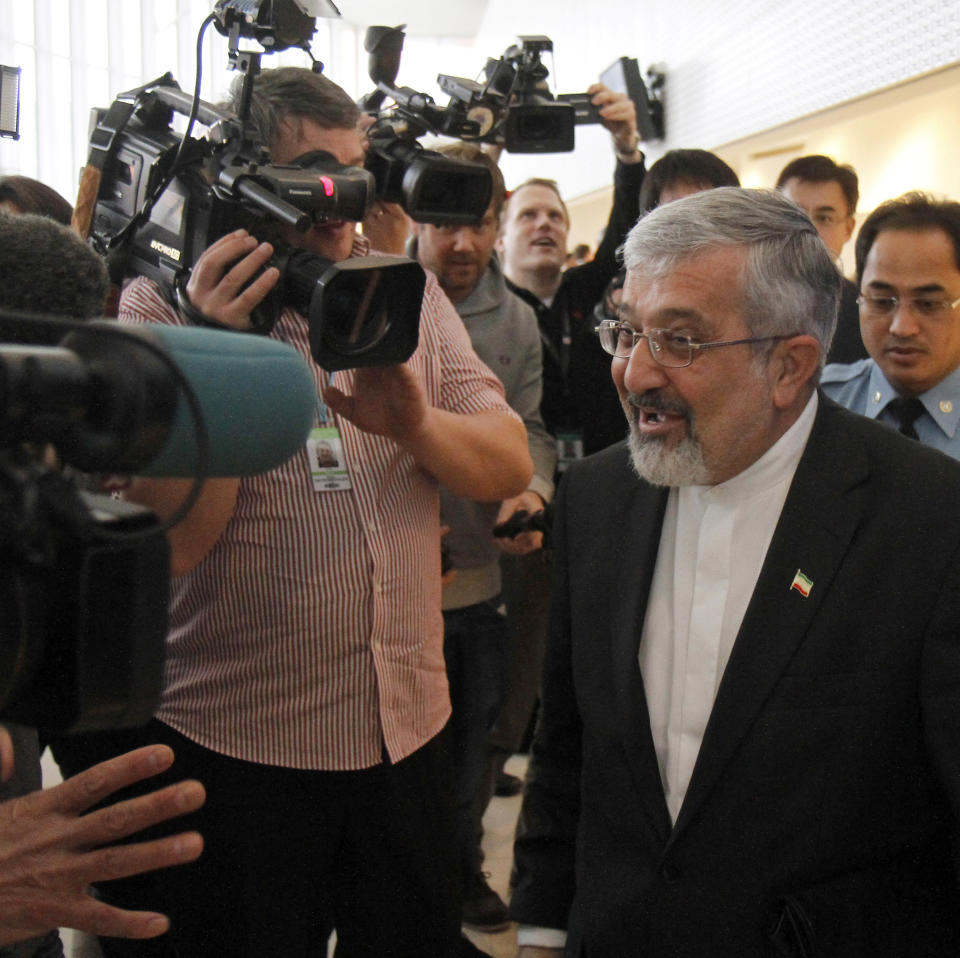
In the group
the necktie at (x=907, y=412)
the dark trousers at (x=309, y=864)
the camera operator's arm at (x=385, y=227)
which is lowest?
the dark trousers at (x=309, y=864)

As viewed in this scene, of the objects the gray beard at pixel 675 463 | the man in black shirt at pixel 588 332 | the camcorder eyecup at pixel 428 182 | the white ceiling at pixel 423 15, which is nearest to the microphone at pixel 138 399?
the gray beard at pixel 675 463

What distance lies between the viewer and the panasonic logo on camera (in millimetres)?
1465

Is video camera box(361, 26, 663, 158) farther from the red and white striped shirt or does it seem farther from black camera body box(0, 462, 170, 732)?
black camera body box(0, 462, 170, 732)

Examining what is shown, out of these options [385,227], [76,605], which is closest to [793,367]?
[76,605]

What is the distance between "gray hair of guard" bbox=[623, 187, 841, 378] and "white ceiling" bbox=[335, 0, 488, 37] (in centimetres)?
685

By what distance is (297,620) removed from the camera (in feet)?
4.98

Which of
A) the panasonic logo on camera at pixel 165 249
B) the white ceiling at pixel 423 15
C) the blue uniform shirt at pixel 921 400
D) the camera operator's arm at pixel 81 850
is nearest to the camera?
the camera operator's arm at pixel 81 850

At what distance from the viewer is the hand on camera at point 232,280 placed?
1.35 m

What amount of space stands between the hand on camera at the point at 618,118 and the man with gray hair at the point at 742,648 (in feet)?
5.06

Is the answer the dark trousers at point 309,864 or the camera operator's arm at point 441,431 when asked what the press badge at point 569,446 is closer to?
A: the camera operator's arm at point 441,431

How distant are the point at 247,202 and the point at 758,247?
26.2 inches

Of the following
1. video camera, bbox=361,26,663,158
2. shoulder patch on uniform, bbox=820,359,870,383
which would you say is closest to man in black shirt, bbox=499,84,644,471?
video camera, bbox=361,26,663,158

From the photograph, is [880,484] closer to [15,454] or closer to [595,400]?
[15,454]

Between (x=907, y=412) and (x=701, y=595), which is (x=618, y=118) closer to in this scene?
(x=907, y=412)
